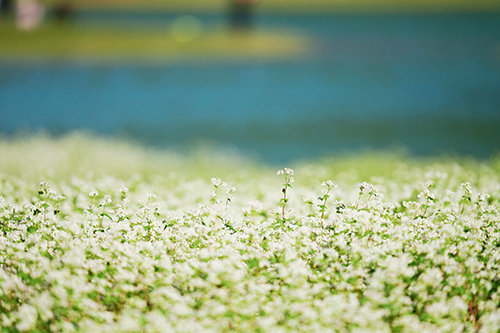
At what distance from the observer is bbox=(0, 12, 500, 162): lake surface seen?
34.0 ft

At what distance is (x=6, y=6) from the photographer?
1431cm

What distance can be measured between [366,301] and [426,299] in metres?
0.42

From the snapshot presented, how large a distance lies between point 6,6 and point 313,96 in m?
10.4

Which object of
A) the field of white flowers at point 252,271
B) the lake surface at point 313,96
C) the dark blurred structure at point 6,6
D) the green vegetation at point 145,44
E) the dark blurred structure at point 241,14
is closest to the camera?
the field of white flowers at point 252,271

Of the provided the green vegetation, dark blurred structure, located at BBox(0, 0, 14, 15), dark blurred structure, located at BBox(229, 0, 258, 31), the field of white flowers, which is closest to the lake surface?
the green vegetation

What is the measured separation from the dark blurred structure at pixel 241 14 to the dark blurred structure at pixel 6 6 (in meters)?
7.20

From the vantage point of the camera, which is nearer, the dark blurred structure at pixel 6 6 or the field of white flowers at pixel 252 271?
the field of white flowers at pixel 252 271

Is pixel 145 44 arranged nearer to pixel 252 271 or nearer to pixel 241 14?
pixel 241 14

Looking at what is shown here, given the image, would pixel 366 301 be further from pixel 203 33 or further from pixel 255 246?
pixel 203 33

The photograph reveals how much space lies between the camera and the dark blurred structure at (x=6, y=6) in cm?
1424

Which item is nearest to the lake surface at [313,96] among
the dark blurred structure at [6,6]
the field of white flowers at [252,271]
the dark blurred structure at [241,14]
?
the dark blurred structure at [241,14]

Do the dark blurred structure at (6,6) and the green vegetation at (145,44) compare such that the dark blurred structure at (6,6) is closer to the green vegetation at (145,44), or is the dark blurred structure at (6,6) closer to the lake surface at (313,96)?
the green vegetation at (145,44)

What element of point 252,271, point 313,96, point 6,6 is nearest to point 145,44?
point 6,6

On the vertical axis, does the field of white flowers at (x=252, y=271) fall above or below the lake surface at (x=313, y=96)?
below
